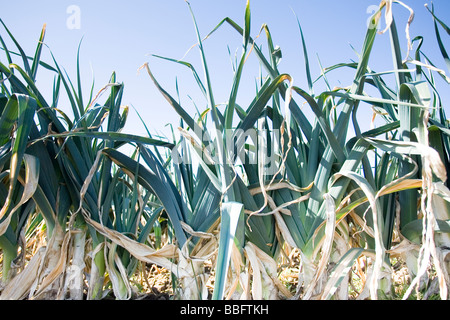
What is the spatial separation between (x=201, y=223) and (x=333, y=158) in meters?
0.33

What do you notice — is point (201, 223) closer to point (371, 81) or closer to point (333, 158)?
point (333, 158)

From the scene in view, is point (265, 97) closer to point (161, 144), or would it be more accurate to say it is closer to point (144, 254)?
point (161, 144)

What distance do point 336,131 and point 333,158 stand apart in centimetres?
6

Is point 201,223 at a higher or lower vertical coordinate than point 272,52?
lower

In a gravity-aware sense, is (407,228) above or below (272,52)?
below

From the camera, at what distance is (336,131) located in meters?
0.77

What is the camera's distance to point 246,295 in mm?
682

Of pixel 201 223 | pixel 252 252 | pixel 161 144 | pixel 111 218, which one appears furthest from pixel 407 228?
pixel 111 218
